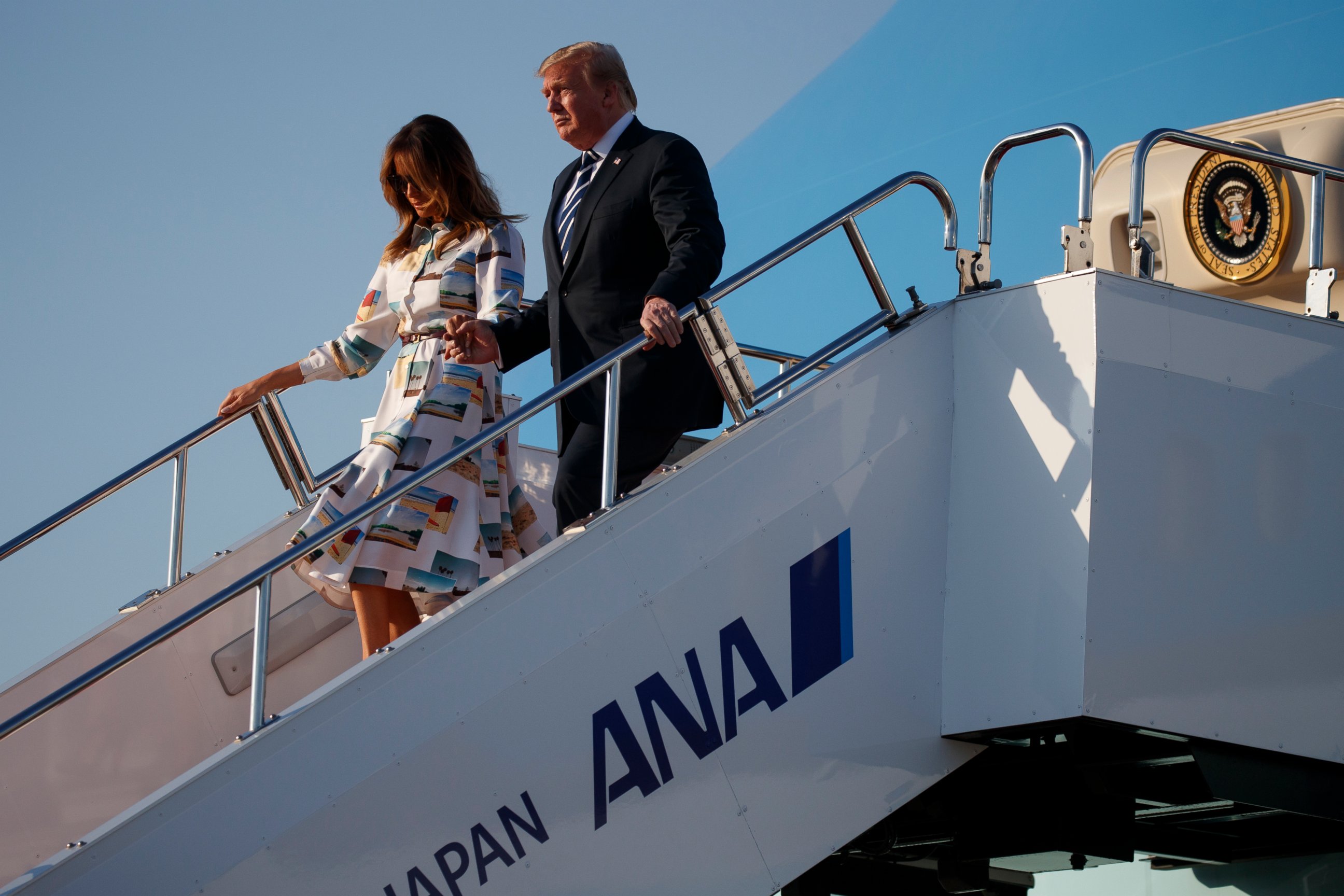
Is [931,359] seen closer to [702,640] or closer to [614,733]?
[702,640]

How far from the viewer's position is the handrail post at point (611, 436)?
309 cm

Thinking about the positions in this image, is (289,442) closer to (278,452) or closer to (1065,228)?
(278,452)

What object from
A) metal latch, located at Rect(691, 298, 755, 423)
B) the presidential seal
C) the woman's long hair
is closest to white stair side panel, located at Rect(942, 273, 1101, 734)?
metal latch, located at Rect(691, 298, 755, 423)

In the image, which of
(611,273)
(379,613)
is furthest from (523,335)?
(379,613)

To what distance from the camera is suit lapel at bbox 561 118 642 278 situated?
3496 mm

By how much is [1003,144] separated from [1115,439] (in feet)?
2.79

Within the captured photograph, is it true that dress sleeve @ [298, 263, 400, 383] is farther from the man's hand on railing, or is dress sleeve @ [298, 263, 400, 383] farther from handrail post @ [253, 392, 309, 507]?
handrail post @ [253, 392, 309, 507]

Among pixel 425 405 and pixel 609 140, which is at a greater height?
pixel 609 140

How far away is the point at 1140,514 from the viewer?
3.34m

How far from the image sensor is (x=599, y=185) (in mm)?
3512

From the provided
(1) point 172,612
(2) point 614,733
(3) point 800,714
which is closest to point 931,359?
(3) point 800,714

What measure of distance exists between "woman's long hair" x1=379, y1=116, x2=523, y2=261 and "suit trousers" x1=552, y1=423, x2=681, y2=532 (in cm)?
72

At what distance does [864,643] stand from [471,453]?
1.10 metres

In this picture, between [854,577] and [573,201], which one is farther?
[573,201]
